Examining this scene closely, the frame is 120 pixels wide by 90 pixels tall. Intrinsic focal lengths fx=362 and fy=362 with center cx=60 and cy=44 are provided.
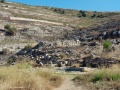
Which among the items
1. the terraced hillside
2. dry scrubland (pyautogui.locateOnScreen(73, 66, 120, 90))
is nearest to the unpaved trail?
dry scrubland (pyautogui.locateOnScreen(73, 66, 120, 90))

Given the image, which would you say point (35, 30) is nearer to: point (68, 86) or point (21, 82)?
point (68, 86)

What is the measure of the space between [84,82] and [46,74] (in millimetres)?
1489

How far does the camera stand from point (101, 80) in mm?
12844

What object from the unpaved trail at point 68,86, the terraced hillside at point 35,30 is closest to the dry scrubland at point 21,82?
the unpaved trail at point 68,86

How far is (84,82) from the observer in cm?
1309

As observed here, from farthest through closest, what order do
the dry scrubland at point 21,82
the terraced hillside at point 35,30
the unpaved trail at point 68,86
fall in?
the terraced hillside at point 35,30
the unpaved trail at point 68,86
the dry scrubland at point 21,82

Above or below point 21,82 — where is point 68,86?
below

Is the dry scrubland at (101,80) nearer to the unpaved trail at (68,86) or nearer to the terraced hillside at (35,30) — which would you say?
the unpaved trail at (68,86)

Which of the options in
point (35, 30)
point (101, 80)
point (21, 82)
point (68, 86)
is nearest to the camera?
point (21, 82)

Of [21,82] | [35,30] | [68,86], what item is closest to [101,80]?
[68,86]

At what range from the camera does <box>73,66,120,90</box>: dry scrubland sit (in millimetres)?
11787

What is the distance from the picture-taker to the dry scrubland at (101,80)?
38.7ft

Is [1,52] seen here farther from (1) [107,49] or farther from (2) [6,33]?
(1) [107,49]

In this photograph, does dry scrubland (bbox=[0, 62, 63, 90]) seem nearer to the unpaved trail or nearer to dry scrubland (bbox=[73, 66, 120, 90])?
the unpaved trail
